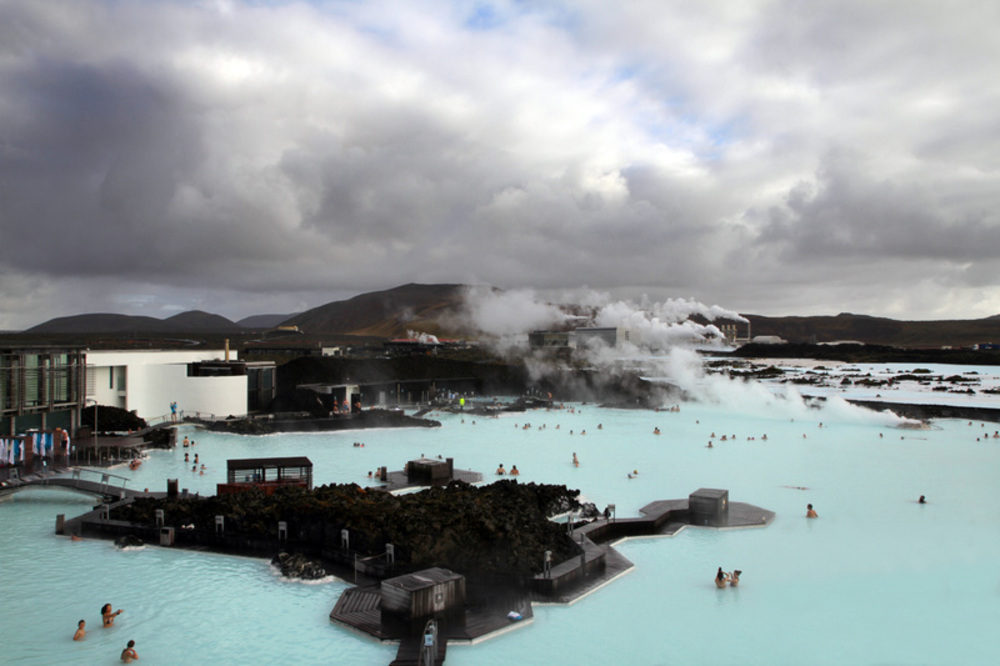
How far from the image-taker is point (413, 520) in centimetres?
1504

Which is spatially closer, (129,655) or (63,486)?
(129,655)

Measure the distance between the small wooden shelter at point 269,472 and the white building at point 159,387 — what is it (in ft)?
71.6

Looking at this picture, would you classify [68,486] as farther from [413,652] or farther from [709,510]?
[709,510]

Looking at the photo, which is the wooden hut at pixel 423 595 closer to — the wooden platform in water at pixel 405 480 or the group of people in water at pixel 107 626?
the group of people in water at pixel 107 626

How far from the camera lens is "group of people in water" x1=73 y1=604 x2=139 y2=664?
10445 mm

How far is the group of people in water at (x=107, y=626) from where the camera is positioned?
10.4 m

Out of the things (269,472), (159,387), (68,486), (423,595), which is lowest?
(423,595)

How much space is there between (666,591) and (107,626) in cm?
1108

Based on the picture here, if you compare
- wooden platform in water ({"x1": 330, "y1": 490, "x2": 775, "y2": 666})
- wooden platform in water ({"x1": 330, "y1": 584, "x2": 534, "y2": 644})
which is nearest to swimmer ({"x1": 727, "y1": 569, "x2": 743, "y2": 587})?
wooden platform in water ({"x1": 330, "y1": 490, "x2": 775, "y2": 666})

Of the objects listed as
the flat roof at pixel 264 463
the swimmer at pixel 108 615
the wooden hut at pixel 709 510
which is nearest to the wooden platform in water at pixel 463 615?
the swimmer at pixel 108 615

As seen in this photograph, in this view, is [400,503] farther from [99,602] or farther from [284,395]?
[284,395]

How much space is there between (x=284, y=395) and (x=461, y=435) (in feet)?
52.7

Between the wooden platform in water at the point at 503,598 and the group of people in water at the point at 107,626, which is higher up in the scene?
the group of people in water at the point at 107,626

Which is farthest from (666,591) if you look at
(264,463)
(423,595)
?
(264,463)
